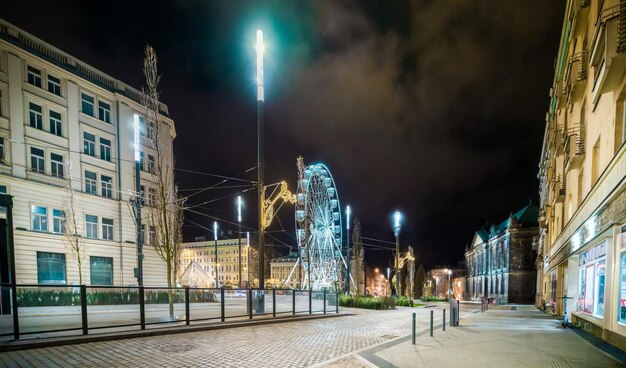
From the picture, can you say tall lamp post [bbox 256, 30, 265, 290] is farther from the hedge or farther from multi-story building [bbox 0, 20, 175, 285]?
multi-story building [bbox 0, 20, 175, 285]

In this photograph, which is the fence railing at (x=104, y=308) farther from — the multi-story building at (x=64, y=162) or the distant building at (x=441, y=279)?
the distant building at (x=441, y=279)

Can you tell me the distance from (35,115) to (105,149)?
20.6 feet

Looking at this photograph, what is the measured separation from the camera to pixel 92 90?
99.0 feet

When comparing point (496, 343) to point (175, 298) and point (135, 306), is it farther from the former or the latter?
point (135, 306)

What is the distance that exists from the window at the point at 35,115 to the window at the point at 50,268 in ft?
31.6

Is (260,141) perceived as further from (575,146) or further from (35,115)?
(35,115)

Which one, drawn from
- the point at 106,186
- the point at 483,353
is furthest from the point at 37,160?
the point at 483,353

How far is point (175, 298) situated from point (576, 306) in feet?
63.7

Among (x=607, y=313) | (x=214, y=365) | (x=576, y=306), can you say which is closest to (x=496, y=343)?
(x=607, y=313)

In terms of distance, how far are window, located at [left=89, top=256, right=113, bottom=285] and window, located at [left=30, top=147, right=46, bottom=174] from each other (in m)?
8.14

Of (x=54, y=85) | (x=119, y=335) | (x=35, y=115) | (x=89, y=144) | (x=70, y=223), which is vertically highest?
(x=54, y=85)

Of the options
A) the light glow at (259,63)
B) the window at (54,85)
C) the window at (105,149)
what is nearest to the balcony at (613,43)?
the light glow at (259,63)

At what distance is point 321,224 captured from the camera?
39.1 metres

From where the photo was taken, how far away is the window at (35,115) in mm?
25297
